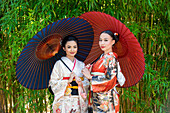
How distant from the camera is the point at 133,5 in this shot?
3.63m

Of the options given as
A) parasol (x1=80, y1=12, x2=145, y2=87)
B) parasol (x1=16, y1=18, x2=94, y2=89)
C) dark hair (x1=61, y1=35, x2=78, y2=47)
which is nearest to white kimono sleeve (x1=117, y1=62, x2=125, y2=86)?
parasol (x1=80, y1=12, x2=145, y2=87)

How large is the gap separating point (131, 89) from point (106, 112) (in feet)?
5.35

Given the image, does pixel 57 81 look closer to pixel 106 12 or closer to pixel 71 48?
pixel 71 48

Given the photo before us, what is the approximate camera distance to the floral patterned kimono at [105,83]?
218 cm

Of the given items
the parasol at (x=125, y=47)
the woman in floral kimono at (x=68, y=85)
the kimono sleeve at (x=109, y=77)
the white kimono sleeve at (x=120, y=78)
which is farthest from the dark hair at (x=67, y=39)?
the white kimono sleeve at (x=120, y=78)

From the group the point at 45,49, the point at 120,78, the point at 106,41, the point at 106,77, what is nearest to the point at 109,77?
the point at 106,77

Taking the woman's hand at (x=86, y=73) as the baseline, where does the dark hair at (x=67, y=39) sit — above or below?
above

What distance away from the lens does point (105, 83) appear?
7.13 feet

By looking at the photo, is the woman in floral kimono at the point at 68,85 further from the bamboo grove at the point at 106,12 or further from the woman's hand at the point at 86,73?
the bamboo grove at the point at 106,12

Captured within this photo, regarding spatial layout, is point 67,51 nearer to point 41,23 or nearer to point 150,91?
point 41,23

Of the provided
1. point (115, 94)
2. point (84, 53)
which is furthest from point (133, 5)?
point (115, 94)

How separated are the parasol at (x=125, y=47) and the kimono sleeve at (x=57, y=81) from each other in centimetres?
40

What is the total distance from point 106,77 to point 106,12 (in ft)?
4.99

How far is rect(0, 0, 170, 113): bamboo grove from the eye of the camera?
343 centimetres
